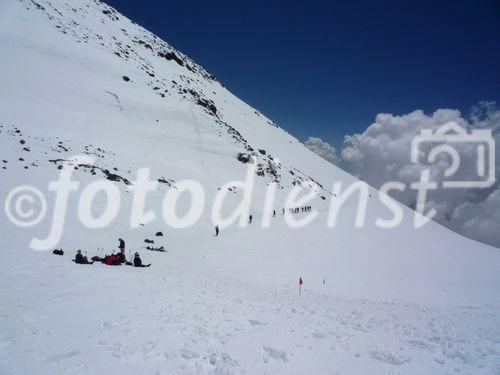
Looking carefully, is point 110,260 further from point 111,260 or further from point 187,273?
point 187,273

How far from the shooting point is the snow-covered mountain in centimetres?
845

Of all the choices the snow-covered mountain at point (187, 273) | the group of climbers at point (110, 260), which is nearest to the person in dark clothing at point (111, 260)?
the group of climbers at point (110, 260)

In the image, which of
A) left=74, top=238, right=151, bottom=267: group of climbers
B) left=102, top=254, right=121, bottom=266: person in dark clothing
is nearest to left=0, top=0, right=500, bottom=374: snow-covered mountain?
left=74, top=238, right=151, bottom=267: group of climbers

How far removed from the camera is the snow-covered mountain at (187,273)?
845 centimetres

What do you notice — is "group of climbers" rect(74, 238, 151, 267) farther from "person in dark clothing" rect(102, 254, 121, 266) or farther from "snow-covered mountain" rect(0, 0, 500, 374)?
→ "snow-covered mountain" rect(0, 0, 500, 374)

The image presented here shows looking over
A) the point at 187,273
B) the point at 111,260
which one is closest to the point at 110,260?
the point at 111,260

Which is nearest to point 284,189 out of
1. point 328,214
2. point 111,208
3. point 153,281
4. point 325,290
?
point 328,214

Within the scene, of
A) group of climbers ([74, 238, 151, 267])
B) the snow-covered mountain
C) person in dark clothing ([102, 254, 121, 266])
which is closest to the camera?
the snow-covered mountain

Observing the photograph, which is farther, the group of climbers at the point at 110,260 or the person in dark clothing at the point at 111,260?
the person in dark clothing at the point at 111,260

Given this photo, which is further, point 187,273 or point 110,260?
point 187,273

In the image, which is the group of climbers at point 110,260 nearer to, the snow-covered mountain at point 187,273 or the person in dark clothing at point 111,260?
the person in dark clothing at point 111,260

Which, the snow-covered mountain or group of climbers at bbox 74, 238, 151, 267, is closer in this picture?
the snow-covered mountain

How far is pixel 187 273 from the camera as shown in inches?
680

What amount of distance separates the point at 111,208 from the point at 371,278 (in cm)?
1966
